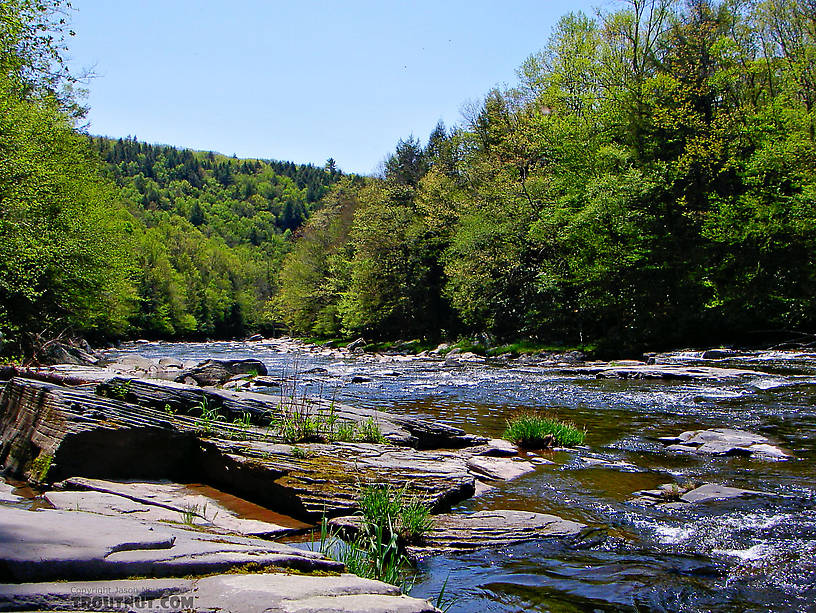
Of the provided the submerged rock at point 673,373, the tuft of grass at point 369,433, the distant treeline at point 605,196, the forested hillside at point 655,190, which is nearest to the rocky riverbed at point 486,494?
the tuft of grass at point 369,433

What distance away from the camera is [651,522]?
673 centimetres

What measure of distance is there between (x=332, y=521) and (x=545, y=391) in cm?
1425

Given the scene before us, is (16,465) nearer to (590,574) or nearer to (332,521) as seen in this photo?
(332,521)

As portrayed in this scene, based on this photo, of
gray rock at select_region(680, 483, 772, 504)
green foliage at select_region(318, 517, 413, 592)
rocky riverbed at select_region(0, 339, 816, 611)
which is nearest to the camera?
green foliage at select_region(318, 517, 413, 592)

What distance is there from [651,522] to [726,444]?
15.4ft

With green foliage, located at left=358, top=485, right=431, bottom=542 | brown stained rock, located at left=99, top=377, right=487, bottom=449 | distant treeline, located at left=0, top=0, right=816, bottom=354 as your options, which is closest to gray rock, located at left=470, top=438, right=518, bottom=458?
brown stained rock, located at left=99, top=377, right=487, bottom=449

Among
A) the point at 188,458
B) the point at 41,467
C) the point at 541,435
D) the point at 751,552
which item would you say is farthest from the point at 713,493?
the point at 41,467

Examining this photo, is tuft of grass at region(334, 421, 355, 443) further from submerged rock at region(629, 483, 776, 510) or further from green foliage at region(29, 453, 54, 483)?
submerged rock at region(629, 483, 776, 510)

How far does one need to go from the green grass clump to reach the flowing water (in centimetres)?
39

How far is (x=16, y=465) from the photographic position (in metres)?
7.43

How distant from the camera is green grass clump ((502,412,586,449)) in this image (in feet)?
36.7

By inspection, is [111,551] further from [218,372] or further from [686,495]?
[218,372]

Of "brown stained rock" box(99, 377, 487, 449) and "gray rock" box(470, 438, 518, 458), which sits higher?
"brown stained rock" box(99, 377, 487, 449)

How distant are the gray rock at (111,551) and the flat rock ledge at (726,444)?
8641 mm
